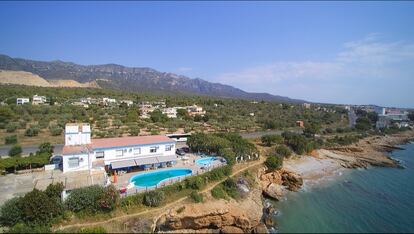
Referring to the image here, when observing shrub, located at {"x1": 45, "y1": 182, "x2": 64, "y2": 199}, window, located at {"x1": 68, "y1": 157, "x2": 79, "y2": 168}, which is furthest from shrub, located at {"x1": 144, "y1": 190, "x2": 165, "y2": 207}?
window, located at {"x1": 68, "y1": 157, "x2": 79, "y2": 168}

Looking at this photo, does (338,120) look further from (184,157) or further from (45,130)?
(45,130)

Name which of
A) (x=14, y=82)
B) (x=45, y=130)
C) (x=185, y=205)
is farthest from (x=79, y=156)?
(x=14, y=82)

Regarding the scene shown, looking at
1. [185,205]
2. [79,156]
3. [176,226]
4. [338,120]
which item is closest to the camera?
[176,226]

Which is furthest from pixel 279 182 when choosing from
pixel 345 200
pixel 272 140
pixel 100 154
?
pixel 100 154

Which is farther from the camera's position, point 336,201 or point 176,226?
point 336,201

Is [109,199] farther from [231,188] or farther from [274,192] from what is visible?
[274,192]

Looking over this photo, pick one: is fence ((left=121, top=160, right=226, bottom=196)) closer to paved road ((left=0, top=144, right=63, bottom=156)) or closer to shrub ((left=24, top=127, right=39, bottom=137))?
paved road ((left=0, top=144, right=63, bottom=156))
